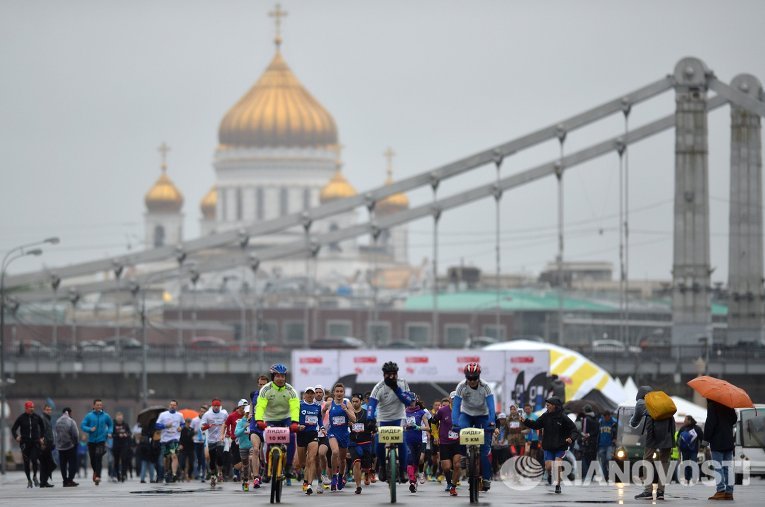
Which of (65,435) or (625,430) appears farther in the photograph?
(625,430)

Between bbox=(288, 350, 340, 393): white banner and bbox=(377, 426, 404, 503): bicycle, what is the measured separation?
36176mm

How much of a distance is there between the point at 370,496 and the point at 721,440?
5.31 metres

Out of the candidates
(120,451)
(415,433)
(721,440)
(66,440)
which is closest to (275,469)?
(721,440)

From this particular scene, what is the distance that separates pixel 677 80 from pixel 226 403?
35081mm

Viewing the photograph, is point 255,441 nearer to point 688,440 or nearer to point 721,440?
point 721,440

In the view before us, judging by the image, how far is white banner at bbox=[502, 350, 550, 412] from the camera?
2360 inches

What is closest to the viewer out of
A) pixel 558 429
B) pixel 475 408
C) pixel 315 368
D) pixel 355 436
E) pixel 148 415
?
pixel 475 408

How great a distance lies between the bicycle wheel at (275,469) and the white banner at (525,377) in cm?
3009

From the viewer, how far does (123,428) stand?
1887 inches

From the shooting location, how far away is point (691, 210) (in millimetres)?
101125

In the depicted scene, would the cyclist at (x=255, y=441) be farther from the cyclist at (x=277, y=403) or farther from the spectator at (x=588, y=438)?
the spectator at (x=588, y=438)

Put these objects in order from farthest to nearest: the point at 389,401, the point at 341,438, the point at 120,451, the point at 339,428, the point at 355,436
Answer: the point at 120,451, the point at 341,438, the point at 339,428, the point at 355,436, the point at 389,401

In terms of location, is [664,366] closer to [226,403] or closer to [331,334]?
[226,403]

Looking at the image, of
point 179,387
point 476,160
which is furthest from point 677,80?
point 179,387
